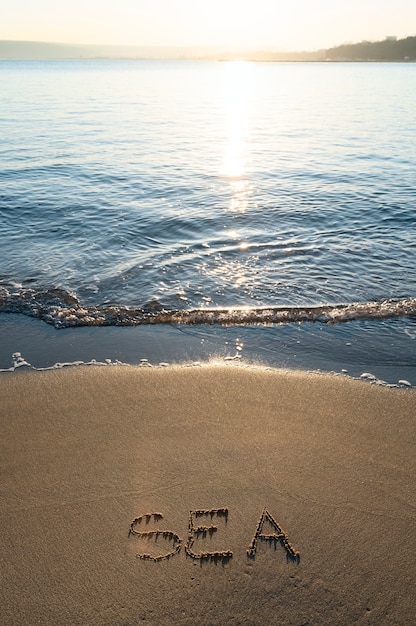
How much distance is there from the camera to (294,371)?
539 cm

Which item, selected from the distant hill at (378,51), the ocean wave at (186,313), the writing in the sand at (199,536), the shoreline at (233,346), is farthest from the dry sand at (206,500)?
the distant hill at (378,51)

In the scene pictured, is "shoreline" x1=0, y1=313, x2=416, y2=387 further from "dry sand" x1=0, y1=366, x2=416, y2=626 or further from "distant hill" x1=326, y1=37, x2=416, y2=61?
"distant hill" x1=326, y1=37, x2=416, y2=61

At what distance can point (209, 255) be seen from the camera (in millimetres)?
8969

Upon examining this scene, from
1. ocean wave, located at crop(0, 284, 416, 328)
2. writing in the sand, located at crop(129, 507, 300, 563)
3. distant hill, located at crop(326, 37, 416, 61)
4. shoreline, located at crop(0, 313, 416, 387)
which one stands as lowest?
writing in the sand, located at crop(129, 507, 300, 563)

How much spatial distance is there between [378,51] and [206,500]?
189412 millimetres

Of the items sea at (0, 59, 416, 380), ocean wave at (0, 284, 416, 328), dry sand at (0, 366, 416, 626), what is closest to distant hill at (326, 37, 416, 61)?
sea at (0, 59, 416, 380)

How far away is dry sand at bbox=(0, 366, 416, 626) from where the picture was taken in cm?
305

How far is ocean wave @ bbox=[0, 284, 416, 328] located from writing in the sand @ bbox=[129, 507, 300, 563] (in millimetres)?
3248

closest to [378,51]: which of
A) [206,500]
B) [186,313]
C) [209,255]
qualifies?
[209,255]

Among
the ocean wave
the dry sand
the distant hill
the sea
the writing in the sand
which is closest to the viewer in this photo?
the dry sand

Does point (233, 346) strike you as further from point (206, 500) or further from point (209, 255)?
point (209, 255)

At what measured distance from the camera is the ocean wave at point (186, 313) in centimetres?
658

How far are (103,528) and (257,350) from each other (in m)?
2.92

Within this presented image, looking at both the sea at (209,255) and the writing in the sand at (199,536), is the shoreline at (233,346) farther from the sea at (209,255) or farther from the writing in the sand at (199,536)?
the writing in the sand at (199,536)
